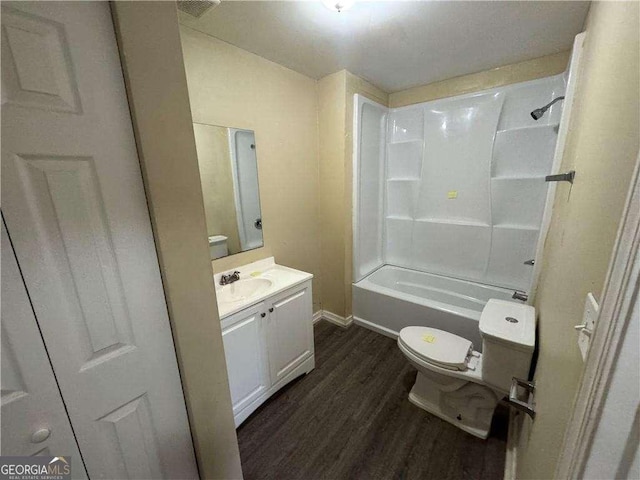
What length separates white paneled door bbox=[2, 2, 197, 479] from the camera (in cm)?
48

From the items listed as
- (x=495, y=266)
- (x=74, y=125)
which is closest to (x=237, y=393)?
(x=74, y=125)

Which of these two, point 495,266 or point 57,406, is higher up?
point 57,406

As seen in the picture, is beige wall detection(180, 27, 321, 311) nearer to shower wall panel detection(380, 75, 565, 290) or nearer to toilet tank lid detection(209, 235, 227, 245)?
toilet tank lid detection(209, 235, 227, 245)

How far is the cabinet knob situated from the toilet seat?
1.59 metres

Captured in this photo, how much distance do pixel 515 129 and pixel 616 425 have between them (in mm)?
2424

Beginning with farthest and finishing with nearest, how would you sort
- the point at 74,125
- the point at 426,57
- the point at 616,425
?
1. the point at 426,57
2. the point at 74,125
3. the point at 616,425

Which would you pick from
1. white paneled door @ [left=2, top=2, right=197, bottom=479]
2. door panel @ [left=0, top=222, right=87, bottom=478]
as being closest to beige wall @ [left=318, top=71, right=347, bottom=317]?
white paneled door @ [left=2, top=2, right=197, bottom=479]

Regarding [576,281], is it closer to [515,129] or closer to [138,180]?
[138,180]

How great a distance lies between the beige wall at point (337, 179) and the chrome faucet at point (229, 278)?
0.99m

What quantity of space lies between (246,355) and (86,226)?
45.4 inches

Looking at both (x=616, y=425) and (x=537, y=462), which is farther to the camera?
(x=537, y=462)

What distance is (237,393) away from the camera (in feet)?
4.73

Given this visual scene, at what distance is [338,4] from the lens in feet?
4.02

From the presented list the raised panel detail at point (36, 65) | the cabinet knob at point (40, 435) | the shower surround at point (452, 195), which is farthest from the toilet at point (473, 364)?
the raised panel detail at point (36, 65)
